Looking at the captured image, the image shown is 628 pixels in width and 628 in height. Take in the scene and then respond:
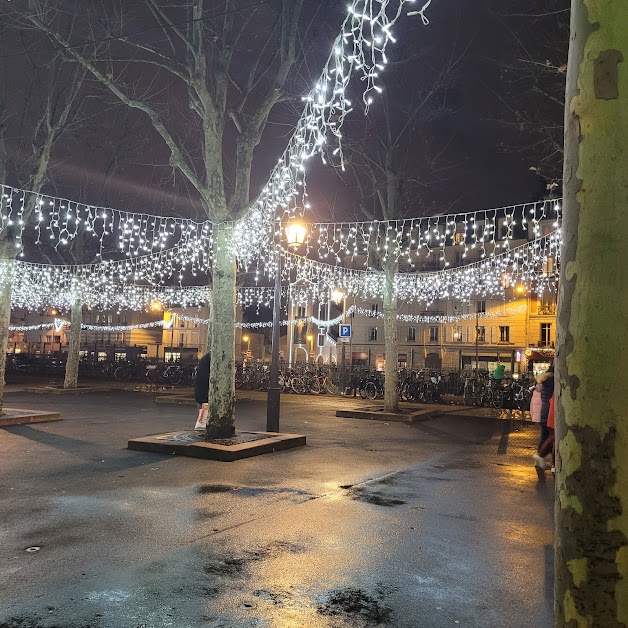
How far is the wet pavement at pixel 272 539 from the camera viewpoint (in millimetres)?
3791

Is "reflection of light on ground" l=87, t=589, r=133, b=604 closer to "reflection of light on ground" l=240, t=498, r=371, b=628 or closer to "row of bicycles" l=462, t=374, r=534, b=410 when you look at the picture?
"reflection of light on ground" l=240, t=498, r=371, b=628

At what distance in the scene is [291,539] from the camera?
17.2 feet

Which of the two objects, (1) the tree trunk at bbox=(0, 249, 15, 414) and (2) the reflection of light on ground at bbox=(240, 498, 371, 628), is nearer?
(2) the reflection of light on ground at bbox=(240, 498, 371, 628)

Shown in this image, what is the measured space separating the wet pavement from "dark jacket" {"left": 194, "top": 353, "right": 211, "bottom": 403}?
1.90 metres

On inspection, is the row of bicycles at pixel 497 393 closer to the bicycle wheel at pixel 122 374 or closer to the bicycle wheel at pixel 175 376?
the bicycle wheel at pixel 175 376

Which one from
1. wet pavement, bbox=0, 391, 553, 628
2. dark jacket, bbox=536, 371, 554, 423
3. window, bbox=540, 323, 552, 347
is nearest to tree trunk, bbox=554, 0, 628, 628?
wet pavement, bbox=0, 391, 553, 628

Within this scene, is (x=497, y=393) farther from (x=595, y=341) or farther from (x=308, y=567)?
(x=595, y=341)

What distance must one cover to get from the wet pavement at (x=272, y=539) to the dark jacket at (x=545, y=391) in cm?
96

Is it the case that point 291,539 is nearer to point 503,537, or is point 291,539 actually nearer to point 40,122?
point 503,537

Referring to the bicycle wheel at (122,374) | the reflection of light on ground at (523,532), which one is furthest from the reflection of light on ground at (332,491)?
the bicycle wheel at (122,374)

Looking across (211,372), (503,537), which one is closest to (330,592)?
(503,537)

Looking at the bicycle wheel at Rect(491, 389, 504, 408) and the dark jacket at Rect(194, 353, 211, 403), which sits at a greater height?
the dark jacket at Rect(194, 353, 211, 403)

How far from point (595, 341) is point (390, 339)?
14809mm

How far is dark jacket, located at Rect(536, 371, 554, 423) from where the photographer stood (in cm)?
935
